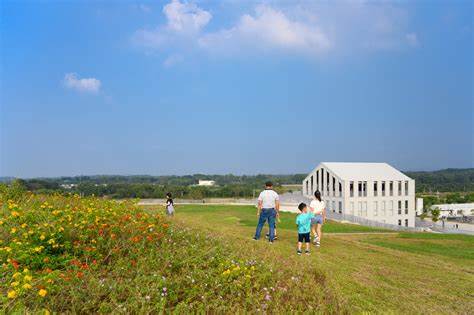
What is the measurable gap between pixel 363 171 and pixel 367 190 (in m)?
2.58

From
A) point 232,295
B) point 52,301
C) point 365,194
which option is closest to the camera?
point 52,301

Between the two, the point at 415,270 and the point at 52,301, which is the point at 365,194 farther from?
the point at 52,301

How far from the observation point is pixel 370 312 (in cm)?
587

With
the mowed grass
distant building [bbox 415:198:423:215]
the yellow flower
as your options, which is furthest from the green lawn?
distant building [bbox 415:198:423:215]

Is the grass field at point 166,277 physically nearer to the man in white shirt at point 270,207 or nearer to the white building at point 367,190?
the man in white shirt at point 270,207

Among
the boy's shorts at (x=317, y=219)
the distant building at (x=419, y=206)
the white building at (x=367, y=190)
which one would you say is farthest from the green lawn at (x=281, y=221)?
the distant building at (x=419, y=206)

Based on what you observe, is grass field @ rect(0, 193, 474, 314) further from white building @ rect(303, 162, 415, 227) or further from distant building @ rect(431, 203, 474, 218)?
distant building @ rect(431, 203, 474, 218)

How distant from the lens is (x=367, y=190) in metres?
40.4

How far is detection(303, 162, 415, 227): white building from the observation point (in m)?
39.8

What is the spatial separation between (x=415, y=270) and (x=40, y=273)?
8033 mm

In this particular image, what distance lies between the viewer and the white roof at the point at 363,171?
4062 centimetres

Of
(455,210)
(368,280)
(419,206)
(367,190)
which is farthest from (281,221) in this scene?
(455,210)

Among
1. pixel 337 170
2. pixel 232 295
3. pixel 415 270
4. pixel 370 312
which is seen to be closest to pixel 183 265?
pixel 232 295

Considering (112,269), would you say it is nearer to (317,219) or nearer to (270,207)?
(270,207)
